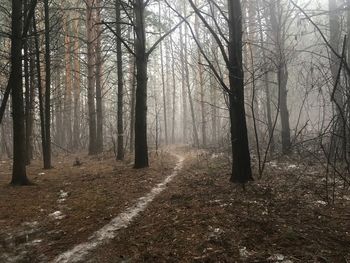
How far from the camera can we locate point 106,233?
5832 mm

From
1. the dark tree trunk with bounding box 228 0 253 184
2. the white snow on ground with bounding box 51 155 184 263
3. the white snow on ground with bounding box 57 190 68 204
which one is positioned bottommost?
the white snow on ground with bounding box 51 155 184 263

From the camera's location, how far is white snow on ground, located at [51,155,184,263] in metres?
4.99

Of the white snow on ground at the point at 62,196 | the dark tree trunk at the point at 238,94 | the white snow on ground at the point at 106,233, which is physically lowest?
the white snow on ground at the point at 106,233

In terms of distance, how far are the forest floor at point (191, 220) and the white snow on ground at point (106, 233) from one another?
116 millimetres

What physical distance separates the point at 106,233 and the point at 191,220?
1.41 meters

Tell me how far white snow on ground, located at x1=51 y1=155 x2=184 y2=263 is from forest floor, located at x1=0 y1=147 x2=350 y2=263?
12 centimetres

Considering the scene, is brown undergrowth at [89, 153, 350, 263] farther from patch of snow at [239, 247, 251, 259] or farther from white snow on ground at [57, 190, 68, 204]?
white snow on ground at [57, 190, 68, 204]

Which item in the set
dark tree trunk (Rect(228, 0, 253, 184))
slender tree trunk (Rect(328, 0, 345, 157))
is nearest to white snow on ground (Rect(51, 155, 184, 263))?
dark tree trunk (Rect(228, 0, 253, 184))

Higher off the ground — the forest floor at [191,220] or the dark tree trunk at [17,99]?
the dark tree trunk at [17,99]

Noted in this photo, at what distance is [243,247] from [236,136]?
12.8 ft

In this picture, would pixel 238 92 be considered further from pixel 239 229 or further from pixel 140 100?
pixel 140 100

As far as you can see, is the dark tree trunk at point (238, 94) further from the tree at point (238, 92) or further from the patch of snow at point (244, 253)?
the patch of snow at point (244, 253)

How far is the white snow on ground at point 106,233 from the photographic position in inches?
197

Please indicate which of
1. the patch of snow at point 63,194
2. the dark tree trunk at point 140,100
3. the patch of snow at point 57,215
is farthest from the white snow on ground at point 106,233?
the dark tree trunk at point 140,100
